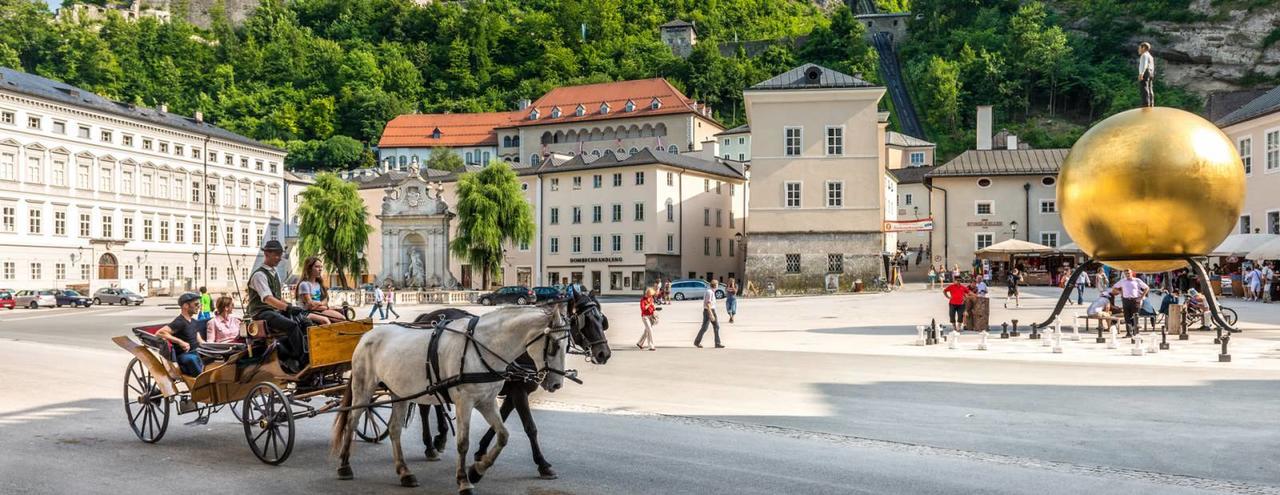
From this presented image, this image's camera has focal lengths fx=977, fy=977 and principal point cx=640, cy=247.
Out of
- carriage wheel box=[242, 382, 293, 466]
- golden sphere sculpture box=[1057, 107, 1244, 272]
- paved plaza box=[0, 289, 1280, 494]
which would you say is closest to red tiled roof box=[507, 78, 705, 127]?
paved plaza box=[0, 289, 1280, 494]

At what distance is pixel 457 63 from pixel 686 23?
3411 cm

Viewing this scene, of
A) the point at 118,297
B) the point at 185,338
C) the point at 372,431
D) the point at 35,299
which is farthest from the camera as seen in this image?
the point at 118,297

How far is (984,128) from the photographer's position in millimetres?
80625

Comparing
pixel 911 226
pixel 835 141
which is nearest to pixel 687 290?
pixel 835 141

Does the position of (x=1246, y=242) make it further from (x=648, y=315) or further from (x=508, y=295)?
(x=508, y=295)

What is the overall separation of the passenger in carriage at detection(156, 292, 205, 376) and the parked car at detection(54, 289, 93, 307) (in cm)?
5499

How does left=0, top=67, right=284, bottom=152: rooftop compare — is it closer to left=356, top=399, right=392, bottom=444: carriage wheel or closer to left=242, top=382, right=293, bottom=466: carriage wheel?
left=356, top=399, right=392, bottom=444: carriage wheel

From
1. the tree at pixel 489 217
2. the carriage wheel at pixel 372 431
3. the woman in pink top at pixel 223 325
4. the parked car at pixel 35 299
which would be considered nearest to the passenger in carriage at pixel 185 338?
the woman in pink top at pixel 223 325

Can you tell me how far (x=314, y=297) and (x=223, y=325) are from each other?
9.55ft

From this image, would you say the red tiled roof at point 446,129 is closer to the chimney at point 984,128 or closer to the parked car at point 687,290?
→ the chimney at point 984,128

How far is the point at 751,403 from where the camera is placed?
47.6 feet

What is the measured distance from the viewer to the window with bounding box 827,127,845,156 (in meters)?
54.6

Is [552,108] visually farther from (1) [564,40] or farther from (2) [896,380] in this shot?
(2) [896,380]

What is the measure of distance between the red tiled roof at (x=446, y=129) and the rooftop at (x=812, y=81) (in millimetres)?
67494
